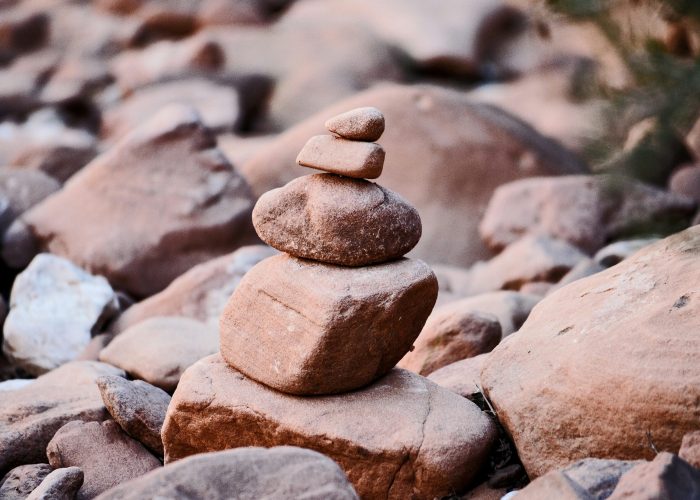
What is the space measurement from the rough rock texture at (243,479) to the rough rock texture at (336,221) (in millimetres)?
1173

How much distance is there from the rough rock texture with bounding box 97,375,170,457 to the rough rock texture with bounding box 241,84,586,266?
4.61 metres

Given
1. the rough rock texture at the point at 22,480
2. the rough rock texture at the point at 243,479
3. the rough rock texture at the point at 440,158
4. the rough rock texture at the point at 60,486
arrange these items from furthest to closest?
the rough rock texture at the point at 440,158 → the rough rock texture at the point at 22,480 → the rough rock texture at the point at 60,486 → the rough rock texture at the point at 243,479

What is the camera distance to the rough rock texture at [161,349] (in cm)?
484

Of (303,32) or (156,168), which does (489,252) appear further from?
(303,32)

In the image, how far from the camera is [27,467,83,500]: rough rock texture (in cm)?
349

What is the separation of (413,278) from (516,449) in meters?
0.82

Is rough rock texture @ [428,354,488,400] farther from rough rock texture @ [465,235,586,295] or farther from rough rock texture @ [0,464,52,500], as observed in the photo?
rough rock texture @ [465,235,586,295]

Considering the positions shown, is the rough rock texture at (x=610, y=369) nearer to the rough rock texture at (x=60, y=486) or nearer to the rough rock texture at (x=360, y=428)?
the rough rock texture at (x=360, y=428)

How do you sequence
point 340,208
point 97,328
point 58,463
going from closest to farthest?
point 340,208 → point 58,463 → point 97,328

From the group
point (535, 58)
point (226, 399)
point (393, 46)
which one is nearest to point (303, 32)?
point (393, 46)

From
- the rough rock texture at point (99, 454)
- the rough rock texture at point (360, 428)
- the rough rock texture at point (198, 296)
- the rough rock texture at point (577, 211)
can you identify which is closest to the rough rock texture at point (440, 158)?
the rough rock texture at point (577, 211)

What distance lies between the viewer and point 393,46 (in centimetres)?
1330

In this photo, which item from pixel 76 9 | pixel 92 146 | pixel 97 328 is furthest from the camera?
pixel 76 9

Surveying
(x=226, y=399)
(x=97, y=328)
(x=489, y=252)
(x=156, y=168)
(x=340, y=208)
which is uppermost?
(x=340, y=208)
